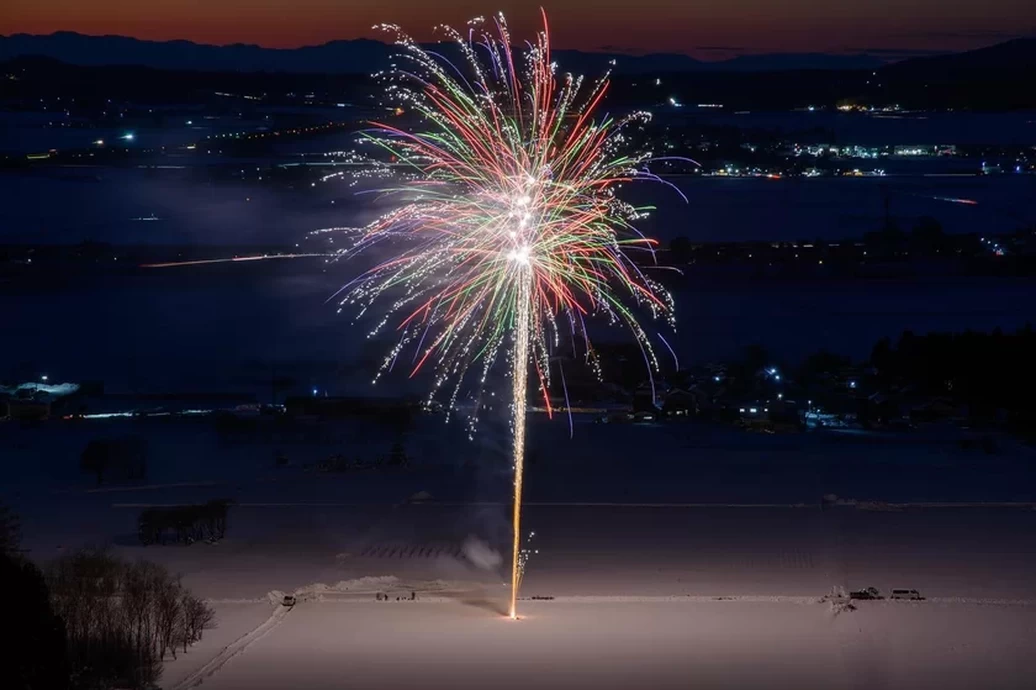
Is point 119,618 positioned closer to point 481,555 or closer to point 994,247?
point 481,555

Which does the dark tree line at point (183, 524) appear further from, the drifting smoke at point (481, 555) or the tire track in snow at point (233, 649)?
the tire track in snow at point (233, 649)

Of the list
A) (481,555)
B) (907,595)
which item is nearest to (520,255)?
(481,555)

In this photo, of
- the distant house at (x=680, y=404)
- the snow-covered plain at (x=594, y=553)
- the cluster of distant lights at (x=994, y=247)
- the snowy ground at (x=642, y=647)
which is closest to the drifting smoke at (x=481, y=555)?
the snow-covered plain at (x=594, y=553)

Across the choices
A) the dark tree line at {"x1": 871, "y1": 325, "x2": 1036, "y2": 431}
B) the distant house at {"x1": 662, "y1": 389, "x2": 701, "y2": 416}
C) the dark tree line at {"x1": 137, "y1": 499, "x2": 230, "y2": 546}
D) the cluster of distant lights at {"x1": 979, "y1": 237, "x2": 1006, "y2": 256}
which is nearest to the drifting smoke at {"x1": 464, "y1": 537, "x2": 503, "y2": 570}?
the dark tree line at {"x1": 137, "y1": 499, "x2": 230, "y2": 546}

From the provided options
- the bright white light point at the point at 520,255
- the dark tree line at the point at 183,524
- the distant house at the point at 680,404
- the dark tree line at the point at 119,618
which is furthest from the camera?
the distant house at the point at 680,404

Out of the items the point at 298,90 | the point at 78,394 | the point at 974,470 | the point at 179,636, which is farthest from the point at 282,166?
the point at 179,636
